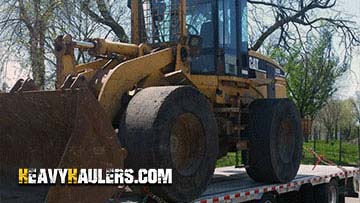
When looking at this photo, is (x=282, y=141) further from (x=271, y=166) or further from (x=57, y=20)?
(x=57, y=20)

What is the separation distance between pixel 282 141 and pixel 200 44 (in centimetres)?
221

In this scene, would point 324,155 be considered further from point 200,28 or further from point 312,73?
point 200,28

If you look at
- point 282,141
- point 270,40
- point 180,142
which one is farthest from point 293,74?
point 180,142

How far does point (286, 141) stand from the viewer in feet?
28.9

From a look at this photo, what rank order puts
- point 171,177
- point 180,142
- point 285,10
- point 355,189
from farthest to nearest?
1. point 285,10
2. point 355,189
3. point 180,142
4. point 171,177

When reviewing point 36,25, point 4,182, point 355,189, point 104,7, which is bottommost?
point 355,189

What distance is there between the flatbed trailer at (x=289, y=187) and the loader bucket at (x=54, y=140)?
5.42ft

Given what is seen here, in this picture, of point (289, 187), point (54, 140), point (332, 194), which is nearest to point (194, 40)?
point (54, 140)

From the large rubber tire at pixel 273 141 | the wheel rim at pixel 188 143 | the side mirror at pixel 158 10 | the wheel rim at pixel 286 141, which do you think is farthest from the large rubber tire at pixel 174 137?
the wheel rim at pixel 286 141

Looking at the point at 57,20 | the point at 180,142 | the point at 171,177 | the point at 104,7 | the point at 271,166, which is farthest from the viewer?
the point at 104,7

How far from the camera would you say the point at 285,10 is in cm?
2153

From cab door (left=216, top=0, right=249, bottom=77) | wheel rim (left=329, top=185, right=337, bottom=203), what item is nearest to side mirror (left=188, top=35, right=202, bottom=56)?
cab door (left=216, top=0, right=249, bottom=77)

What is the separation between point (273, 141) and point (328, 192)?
8.55 ft

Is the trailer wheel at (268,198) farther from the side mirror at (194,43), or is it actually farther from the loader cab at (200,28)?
the side mirror at (194,43)
